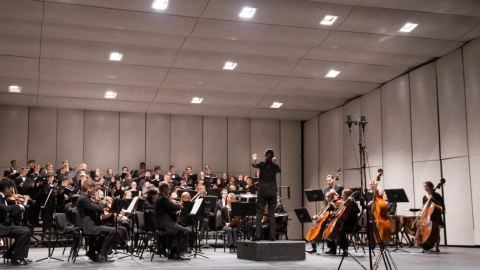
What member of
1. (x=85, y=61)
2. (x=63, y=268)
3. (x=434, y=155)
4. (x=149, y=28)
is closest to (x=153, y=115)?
(x=85, y=61)

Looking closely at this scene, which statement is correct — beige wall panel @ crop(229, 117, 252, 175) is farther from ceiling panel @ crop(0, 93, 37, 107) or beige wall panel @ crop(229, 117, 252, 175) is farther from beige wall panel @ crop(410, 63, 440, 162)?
beige wall panel @ crop(410, 63, 440, 162)

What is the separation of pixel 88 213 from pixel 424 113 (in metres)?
8.96

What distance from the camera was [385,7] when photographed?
10.5 m

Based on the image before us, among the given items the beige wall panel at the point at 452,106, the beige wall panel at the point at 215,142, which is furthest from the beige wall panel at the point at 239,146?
the beige wall panel at the point at 452,106

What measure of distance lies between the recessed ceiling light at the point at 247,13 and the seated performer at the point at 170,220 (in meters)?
3.84

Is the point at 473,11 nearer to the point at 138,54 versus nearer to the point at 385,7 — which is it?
the point at 385,7

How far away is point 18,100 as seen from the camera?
1708 cm

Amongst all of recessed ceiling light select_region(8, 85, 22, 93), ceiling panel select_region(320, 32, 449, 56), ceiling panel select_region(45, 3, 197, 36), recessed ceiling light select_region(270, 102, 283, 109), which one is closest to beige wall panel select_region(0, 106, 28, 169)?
recessed ceiling light select_region(8, 85, 22, 93)

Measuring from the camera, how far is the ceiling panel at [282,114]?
1922cm

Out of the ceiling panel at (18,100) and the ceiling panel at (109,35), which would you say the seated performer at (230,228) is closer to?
the ceiling panel at (109,35)

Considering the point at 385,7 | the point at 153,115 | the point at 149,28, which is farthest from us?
the point at 153,115

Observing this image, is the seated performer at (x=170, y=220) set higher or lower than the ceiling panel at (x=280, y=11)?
lower

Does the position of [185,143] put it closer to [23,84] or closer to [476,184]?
[23,84]

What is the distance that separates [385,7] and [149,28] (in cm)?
491
